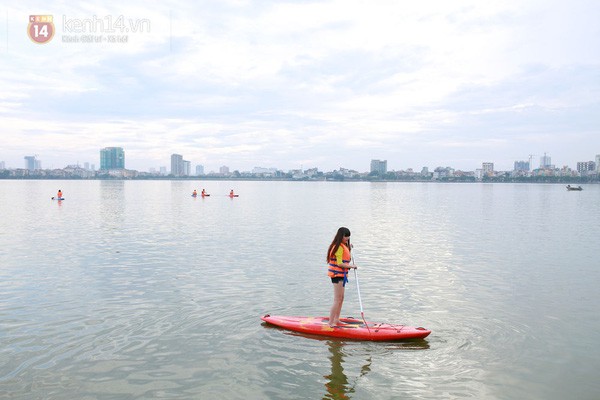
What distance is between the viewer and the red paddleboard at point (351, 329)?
12023 millimetres

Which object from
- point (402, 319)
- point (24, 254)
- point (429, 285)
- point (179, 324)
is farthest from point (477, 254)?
point (24, 254)

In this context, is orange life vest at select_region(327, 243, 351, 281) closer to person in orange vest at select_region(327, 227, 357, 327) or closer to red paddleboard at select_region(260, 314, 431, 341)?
person in orange vest at select_region(327, 227, 357, 327)

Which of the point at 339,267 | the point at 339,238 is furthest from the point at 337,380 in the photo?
the point at 339,238

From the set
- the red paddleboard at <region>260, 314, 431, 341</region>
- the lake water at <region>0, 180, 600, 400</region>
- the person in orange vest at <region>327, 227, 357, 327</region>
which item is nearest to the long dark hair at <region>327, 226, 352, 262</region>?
the person in orange vest at <region>327, 227, 357, 327</region>

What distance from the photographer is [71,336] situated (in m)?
12.0

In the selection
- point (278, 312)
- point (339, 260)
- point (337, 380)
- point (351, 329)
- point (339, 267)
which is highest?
point (339, 260)

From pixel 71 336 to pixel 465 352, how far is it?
9.42 meters

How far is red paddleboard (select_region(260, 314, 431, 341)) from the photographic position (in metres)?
12.0

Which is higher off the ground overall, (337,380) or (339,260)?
→ (339,260)

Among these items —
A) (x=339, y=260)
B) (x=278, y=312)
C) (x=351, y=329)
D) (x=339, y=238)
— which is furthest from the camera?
(x=278, y=312)

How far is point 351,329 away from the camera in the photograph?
40.4 feet

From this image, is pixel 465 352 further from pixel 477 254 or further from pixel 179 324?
pixel 477 254

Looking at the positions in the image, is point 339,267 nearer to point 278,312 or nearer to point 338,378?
point 338,378

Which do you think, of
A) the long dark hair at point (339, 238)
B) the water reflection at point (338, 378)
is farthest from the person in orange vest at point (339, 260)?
the water reflection at point (338, 378)
